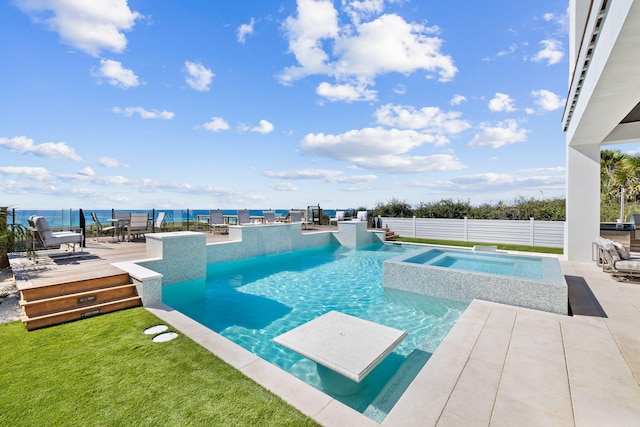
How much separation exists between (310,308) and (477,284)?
123 inches

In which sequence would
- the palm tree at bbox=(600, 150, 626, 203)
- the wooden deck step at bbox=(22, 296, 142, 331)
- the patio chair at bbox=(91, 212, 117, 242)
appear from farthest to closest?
the palm tree at bbox=(600, 150, 626, 203), the patio chair at bbox=(91, 212, 117, 242), the wooden deck step at bbox=(22, 296, 142, 331)

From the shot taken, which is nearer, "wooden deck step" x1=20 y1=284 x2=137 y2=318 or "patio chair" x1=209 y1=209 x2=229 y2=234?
"wooden deck step" x1=20 y1=284 x2=137 y2=318

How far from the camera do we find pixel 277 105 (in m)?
12.9

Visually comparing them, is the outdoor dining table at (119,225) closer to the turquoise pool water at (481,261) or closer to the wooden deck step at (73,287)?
the wooden deck step at (73,287)

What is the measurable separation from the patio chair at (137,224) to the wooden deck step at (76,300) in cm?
549

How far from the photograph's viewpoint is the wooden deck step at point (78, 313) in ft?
11.6

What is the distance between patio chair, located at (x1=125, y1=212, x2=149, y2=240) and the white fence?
431 inches

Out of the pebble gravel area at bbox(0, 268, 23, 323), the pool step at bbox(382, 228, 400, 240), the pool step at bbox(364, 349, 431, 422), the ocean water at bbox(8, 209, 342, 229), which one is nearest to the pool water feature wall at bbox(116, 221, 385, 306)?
the pool step at bbox(382, 228, 400, 240)

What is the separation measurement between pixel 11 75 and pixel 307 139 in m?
11.6

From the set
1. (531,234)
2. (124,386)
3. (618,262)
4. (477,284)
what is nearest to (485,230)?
(531,234)

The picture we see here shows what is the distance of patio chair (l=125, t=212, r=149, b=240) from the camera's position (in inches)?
355

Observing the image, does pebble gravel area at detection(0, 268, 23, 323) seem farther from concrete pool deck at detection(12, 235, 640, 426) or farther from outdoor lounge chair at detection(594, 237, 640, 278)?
outdoor lounge chair at detection(594, 237, 640, 278)

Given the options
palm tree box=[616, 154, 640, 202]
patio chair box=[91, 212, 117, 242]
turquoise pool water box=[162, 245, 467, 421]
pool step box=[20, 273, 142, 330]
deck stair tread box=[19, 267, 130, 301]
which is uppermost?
palm tree box=[616, 154, 640, 202]

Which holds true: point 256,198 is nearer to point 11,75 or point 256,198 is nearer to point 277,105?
point 277,105
